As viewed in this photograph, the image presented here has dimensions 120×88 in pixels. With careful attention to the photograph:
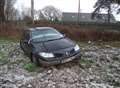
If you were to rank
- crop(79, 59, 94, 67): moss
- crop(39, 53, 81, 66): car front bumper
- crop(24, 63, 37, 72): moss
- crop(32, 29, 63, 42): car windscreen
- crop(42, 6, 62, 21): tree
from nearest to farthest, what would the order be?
crop(39, 53, 81, 66): car front bumper
crop(24, 63, 37, 72): moss
crop(79, 59, 94, 67): moss
crop(32, 29, 63, 42): car windscreen
crop(42, 6, 62, 21): tree

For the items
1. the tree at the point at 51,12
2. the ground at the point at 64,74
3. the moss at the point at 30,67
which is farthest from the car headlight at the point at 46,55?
the tree at the point at 51,12

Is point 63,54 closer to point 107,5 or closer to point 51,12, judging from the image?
point 107,5

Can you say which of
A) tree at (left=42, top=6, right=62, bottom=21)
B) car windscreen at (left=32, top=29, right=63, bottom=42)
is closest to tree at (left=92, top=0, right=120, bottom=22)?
car windscreen at (left=32, top=29, right=63, bottom=42)

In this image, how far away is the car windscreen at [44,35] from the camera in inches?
435

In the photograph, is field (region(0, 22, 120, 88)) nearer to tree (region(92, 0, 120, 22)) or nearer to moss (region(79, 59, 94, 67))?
moss (region(79, 59, 94, 67))

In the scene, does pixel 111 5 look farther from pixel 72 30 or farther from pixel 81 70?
pixel 81 70

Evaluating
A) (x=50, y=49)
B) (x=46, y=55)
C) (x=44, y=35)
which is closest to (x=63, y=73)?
(x=46, y=55)

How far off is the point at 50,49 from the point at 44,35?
2005 mm

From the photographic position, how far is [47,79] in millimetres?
8164

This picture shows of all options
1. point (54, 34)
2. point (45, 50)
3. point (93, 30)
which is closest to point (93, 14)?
point (93, 30)

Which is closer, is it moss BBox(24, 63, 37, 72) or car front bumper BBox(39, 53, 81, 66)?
car front bumper BBox(39, 53, 81, 66)

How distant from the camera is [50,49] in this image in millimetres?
9602

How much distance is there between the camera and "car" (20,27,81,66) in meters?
9.29

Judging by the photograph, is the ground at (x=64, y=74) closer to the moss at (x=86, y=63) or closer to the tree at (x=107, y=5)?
the moss at (x=86, y=63)
